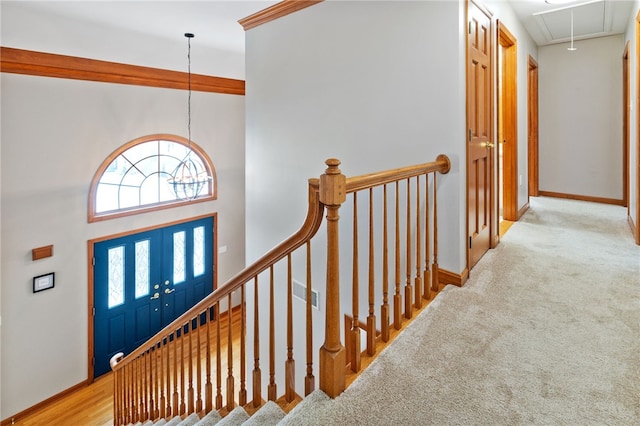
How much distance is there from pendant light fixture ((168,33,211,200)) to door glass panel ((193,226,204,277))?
2.85ft

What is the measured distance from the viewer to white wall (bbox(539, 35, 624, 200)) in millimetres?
4910

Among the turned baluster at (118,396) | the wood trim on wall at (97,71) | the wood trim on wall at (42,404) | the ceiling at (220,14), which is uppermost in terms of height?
the ceiling at (220,14)

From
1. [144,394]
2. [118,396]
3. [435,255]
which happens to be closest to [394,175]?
[435,255]

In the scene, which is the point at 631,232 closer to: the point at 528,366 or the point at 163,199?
the point at 528,366

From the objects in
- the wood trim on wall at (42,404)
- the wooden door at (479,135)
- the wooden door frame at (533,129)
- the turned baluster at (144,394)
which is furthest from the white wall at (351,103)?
the wooden door frame at (533,129)

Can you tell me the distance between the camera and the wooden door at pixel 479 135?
2611 mm

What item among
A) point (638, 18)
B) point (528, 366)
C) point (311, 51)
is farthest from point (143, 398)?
point (638, 18)

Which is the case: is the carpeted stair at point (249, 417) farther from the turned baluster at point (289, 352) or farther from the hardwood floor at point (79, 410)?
the hardwood floor at point (79, 410)

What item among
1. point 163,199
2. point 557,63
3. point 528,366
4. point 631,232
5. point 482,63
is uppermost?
point 557,63

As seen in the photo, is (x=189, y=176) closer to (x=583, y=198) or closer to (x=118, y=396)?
(x=118, y=396)

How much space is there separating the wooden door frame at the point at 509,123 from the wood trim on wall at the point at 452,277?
184 cm

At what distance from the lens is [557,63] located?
5.25 meters

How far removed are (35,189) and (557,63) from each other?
6.87 meters

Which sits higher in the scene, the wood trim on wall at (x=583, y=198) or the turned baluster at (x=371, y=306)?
the wood trim on wall at (x=583, y=198)
